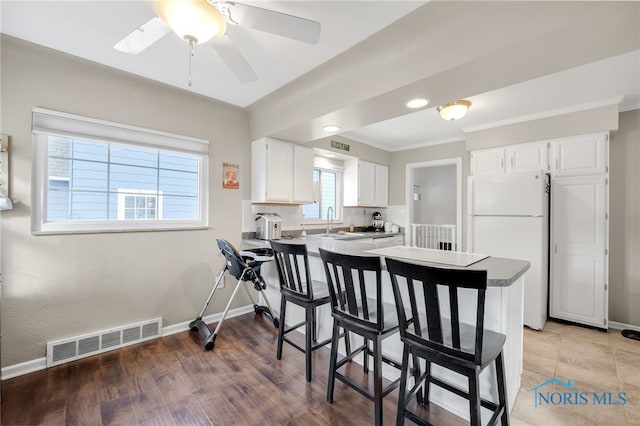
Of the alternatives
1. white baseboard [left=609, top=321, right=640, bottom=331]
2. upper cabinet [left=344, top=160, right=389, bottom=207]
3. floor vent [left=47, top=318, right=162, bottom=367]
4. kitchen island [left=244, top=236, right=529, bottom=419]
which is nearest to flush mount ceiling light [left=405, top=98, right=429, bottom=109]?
kitchen island [left=244, top=236, right=529, bottom=419]

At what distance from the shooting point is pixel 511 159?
352 cm

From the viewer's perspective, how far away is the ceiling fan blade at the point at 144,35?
4.74ft

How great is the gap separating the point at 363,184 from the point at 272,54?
9.52ft

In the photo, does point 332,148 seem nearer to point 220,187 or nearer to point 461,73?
point 220,187

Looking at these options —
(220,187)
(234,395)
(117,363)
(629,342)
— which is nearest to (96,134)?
(220,187)

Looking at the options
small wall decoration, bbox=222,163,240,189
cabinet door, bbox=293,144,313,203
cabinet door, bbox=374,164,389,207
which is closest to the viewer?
small wall decoration, bbox=222,163,240,189

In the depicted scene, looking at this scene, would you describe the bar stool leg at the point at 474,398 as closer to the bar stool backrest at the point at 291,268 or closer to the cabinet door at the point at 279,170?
the bar stool backrest at the point at 291,268

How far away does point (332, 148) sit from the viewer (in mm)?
4121

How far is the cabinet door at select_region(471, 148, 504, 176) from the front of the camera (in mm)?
3609

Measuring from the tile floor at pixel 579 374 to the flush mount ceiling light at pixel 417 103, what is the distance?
7.18 ft

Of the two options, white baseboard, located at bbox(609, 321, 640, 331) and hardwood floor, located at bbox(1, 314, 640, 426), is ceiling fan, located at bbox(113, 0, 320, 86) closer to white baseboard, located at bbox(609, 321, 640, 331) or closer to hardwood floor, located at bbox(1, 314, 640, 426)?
hardwood floor, located at bbox(1, 314, 640, 426)

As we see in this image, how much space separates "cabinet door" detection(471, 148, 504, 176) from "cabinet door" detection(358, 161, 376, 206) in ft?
5.18

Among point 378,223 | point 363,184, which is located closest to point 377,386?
point 363,184

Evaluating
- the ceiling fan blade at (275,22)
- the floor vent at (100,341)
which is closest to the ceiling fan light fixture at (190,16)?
the ceiling fan blade at (275,22)
